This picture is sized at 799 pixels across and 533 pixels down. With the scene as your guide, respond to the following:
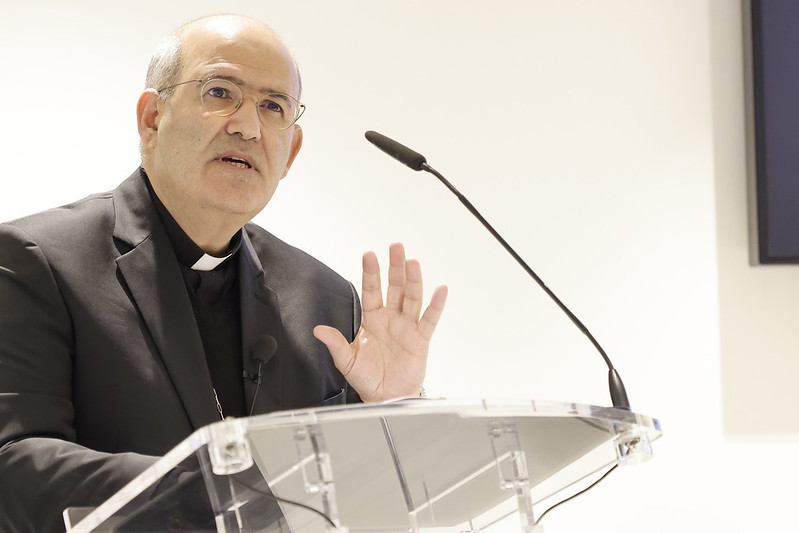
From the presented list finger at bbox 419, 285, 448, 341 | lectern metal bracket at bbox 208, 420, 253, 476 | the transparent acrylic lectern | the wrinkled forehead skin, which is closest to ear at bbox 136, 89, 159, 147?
the wrinkled forehead skin

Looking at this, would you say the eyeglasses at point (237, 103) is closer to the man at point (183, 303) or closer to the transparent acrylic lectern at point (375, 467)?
the man at point (183, 303)

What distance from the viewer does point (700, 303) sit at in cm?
329

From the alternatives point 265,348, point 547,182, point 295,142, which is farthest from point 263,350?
point 547,182

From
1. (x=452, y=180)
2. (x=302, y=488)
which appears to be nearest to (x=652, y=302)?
(x=452, y=180)

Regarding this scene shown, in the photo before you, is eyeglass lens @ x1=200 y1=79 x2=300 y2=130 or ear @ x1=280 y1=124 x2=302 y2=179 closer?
eyeglass lens @ x1=200 y1=79 x2=300 y2=130

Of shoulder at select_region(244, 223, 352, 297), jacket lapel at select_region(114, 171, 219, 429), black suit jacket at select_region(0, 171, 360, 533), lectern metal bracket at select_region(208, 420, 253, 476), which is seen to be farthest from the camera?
shoulder at select_region(244, 223, 352, 297)

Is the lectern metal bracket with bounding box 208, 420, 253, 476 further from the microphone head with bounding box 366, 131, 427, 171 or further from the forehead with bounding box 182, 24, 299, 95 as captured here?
the forehead with bounding box 182, 24, 299, 95

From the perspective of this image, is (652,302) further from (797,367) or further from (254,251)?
(254,251)

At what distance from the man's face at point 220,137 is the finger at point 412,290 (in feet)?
1.46

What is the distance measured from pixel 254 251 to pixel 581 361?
1304mm

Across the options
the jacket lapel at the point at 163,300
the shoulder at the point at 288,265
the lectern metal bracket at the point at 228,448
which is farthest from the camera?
the shoulder at the point at 288,265

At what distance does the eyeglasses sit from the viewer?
222 cm

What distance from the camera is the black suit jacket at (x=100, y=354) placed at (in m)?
1.63

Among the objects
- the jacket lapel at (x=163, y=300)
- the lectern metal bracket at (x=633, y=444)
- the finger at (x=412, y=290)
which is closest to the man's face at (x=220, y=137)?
the jacket lapel at (x=163, y=300)
